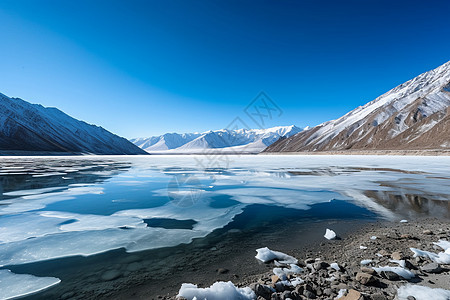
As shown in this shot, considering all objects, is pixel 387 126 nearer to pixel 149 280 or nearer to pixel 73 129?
pixel 149 280

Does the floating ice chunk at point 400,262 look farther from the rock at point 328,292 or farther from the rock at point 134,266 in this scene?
the rock at point 134,266

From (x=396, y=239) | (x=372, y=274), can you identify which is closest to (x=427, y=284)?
(x=372, y=274)

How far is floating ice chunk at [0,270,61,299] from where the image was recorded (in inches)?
139

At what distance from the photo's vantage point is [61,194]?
11477 mm

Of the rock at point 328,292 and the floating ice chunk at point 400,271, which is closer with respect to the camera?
the rock at point 328,292

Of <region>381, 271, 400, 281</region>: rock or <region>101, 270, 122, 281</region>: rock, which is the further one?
<region>101, 270, 122, 281</region>: rock

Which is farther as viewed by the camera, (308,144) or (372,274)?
(308,144)

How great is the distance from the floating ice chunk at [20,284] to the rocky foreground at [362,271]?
331 cm

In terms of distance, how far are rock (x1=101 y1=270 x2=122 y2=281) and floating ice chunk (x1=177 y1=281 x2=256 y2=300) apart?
143 cm

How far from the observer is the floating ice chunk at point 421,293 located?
10.3 ft

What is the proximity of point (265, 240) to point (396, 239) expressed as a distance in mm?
3159

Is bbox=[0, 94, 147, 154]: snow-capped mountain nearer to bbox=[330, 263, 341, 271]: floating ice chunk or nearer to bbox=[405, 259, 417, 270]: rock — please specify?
bbox=[330, 263, 341, 271]: floating ice chunk

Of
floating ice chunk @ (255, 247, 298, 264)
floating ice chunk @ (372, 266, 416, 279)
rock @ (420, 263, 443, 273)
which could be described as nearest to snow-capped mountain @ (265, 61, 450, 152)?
rock @ (420, 263, 443, 273)

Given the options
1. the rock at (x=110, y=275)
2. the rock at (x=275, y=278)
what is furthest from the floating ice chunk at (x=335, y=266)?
the rock at (x=110, y=275)
